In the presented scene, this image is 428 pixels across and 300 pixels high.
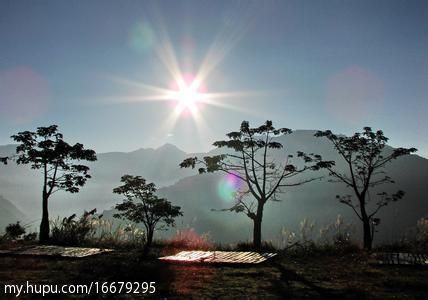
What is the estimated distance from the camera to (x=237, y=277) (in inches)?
263

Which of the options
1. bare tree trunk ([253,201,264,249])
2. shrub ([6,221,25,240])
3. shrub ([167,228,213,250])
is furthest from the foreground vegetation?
shrub ([6,221,25,240])

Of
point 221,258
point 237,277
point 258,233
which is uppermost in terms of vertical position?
point 258,233

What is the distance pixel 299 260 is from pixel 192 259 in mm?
2896

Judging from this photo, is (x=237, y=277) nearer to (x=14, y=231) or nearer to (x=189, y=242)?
(x=189, y=242)

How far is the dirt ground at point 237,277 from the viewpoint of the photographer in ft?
17.5

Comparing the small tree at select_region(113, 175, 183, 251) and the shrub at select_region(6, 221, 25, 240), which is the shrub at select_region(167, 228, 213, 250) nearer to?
the small tree at select_region(113, 175, 183, 251)

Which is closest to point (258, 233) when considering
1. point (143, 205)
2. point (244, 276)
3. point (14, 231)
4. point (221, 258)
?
point (143, 205)

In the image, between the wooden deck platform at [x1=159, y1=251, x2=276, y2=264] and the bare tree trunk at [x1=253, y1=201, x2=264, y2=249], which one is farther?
the bare tree trunk at [x1=253, y1=201, x2=264, y2=249]

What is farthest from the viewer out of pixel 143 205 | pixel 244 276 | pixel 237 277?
pixel 143 205

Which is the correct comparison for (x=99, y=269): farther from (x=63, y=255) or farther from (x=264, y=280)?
(x=264, y=280)

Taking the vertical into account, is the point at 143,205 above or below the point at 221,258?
above

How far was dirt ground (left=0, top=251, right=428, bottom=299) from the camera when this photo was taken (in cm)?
534

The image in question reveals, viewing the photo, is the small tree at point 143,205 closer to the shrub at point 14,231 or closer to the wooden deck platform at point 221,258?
the wooden deck platform at point 221,258

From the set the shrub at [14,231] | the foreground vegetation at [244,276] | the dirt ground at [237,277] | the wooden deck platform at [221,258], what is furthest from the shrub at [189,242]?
the shrub at [14,231]
